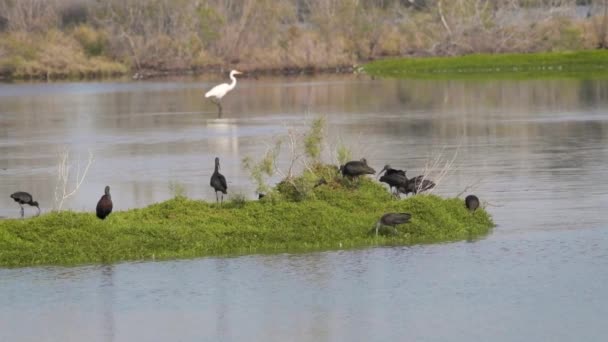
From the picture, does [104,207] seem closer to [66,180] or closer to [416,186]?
[66,180]

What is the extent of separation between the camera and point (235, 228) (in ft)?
52.4

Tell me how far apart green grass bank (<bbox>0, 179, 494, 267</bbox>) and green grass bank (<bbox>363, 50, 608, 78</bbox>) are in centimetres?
4156

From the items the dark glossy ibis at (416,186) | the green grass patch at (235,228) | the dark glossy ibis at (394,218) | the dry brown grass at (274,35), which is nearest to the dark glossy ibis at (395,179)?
the dark glossy ibis at (416,186)

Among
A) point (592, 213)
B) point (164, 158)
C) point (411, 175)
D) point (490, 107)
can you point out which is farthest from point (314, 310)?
point (490, 107)

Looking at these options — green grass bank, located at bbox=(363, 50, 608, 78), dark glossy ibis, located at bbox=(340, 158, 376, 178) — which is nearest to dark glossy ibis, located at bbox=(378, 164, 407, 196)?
dark glossy ibis, located at bbox=(340, 158, 376, 178)

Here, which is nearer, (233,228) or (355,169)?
(233,228)

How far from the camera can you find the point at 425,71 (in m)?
64.3

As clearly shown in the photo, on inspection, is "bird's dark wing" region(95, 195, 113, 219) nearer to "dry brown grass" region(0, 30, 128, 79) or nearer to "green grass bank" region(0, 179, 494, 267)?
"green grass bank" region(0, 179, 494, 267)

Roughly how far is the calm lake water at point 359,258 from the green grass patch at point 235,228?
0.34 meters

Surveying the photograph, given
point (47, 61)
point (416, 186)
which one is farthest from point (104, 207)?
point (47, 61)

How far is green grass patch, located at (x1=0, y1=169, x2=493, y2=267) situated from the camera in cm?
1528

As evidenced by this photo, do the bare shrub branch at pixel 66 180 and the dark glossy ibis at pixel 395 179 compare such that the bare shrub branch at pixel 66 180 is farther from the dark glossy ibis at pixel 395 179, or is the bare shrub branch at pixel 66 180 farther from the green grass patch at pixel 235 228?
the dark glossy ibis at pixel 395 179

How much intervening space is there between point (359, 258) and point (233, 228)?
1.73 metres

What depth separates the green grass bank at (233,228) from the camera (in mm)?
15281
